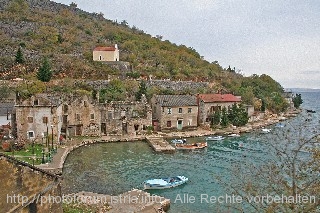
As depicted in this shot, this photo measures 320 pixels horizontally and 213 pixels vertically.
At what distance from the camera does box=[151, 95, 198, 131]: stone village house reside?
44.4 meters

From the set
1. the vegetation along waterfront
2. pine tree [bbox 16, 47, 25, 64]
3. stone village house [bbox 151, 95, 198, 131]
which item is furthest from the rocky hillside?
stone village house [bbox 151, 95, 198, 131]

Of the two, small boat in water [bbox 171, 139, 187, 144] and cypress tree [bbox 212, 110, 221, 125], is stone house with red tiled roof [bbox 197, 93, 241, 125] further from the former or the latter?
small boat in water [bbox 171, 139, 187, 144]

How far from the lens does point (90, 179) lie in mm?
25578

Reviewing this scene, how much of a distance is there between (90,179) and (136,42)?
67240 mm

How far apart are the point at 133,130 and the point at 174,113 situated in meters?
6.23

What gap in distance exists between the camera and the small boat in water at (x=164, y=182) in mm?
23906

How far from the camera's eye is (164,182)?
2436 centimetres

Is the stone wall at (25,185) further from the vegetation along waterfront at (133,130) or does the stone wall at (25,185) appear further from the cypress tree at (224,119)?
the cypress tree at (224,119)

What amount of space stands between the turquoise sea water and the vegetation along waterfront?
9 centimetres

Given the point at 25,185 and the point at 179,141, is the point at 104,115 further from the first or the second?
the point at 25,185

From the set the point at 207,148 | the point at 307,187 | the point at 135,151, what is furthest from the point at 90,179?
the point at 307,187

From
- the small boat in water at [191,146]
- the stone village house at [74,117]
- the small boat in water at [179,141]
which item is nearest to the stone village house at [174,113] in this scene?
the stone village house at [74,117]

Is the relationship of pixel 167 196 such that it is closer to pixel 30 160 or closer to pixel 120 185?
pixel 120 185

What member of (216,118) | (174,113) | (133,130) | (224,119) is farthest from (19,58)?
(224,119)
